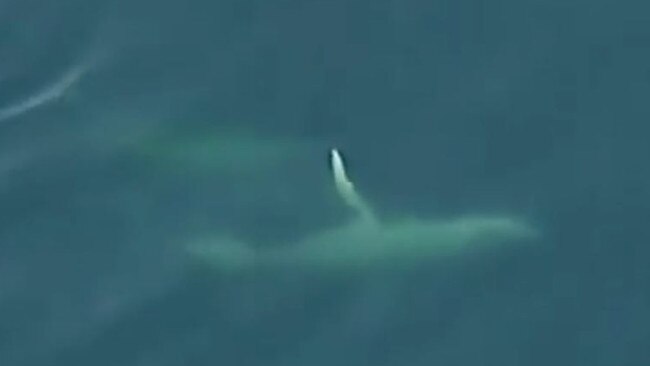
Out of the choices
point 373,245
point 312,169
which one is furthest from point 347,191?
point 373,245

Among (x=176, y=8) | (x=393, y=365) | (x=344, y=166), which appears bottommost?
(x=393, y=365)

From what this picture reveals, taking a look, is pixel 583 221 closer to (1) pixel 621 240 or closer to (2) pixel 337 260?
(1) pixel 621 240

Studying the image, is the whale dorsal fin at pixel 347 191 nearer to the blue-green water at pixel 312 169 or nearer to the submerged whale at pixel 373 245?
the submerged whale at pixel 373 245

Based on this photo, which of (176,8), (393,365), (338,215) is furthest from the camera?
(176,8)

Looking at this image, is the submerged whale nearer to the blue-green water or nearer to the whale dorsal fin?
the whale dorsal fin

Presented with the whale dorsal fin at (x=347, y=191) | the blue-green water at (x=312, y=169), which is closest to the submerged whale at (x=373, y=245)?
the whale dorsal fin at (x=347, y=191)

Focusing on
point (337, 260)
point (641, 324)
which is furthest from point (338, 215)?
point (641, 324)
